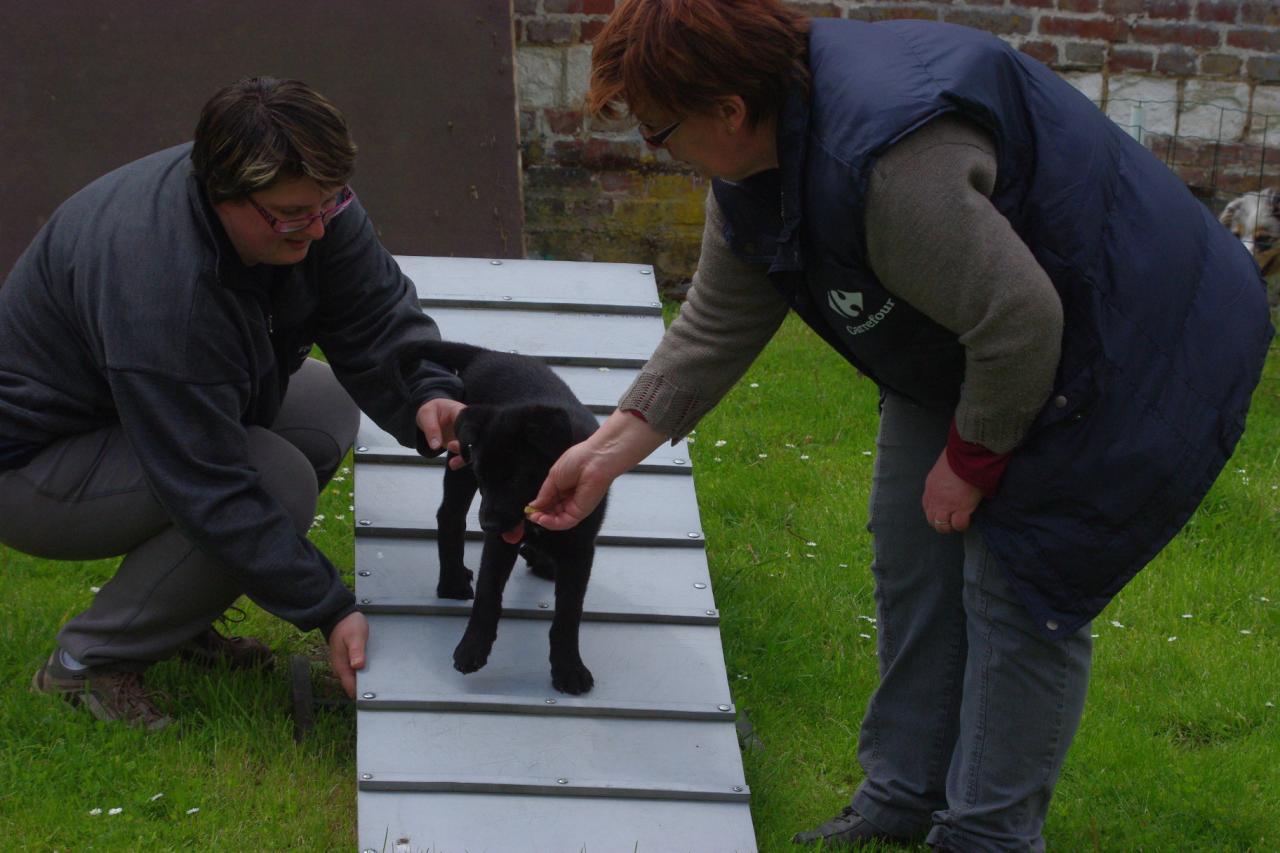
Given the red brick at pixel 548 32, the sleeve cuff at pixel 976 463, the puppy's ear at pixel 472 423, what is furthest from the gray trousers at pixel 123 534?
the red brick at pixel 548 32

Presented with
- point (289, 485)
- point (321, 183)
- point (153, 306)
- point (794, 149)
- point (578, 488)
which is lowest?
point (289, 485)

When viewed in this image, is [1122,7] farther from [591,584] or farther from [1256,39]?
[591,584]

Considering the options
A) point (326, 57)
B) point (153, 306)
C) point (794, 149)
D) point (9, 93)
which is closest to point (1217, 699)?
point (794, 149)

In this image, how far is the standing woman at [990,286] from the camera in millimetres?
1983

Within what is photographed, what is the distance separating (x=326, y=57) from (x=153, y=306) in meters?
3.24

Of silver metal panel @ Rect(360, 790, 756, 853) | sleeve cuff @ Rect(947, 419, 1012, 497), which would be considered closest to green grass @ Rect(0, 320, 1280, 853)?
silver metal panel @ Rect(360, 790, 756, 853)

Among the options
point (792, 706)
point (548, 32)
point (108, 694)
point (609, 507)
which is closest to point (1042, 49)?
point (548, 32)

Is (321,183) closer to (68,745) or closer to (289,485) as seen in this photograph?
(289,485)

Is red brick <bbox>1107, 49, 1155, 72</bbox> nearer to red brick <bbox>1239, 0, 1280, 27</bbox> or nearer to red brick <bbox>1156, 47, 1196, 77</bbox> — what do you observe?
red brick <bbox>1156, 47, 1196, 77</bbox>

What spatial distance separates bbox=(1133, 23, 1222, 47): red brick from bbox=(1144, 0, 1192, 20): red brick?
46 millimetres

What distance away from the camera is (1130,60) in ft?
21.7

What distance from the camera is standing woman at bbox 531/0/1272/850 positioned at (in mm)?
1983

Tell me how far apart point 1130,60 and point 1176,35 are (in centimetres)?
23

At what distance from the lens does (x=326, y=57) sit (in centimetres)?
567
